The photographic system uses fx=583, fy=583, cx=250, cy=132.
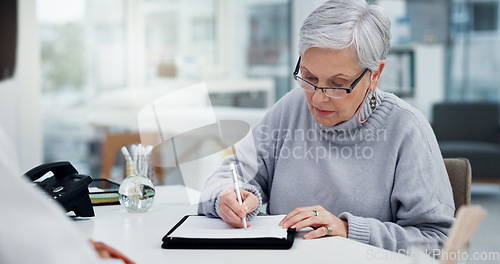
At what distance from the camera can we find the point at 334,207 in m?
1.69

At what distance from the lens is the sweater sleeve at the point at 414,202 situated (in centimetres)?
143

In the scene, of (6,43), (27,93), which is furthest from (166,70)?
(6,43)

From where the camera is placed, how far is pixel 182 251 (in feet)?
4.11

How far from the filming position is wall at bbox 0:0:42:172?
4.67 m

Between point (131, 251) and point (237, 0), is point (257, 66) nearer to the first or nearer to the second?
point (237, 0)

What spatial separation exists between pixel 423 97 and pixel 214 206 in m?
5.62

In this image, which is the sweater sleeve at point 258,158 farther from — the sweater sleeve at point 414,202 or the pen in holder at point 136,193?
the sweater sleeve at point 414,202

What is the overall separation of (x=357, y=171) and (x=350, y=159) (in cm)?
4

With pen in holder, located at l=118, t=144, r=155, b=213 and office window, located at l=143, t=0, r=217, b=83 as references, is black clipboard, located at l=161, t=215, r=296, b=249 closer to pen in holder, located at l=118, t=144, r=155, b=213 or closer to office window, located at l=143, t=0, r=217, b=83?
pen in holder, located at l=118, t=144, r=155, b=213

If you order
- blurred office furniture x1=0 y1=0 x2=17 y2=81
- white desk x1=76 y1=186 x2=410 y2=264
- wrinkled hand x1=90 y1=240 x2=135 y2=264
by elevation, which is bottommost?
white desk x1=76 y1=186 x2=410 y2=264

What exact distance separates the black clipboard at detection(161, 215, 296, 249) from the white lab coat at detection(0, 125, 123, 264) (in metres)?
0.65

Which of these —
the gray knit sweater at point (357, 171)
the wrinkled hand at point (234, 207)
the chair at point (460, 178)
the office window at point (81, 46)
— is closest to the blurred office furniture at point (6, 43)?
the wrinkled hand at point (234, 207)

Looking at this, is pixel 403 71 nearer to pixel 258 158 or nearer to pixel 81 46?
pixel 81 46

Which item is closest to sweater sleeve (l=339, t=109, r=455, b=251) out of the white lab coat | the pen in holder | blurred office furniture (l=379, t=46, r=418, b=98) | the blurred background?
the pen in holder
